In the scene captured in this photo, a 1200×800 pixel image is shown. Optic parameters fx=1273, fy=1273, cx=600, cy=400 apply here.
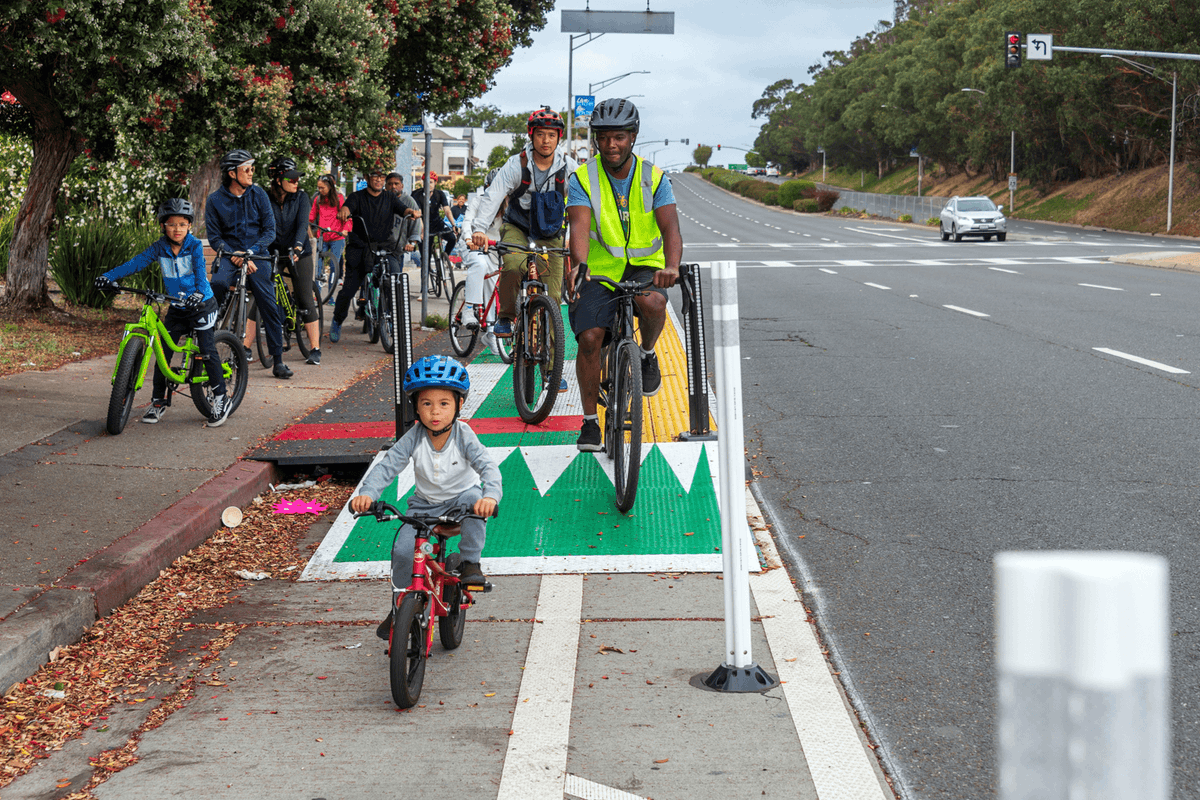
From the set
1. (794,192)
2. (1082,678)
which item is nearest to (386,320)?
(1082,678)

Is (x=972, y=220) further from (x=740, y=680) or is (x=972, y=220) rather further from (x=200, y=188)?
(x=740, y=680)

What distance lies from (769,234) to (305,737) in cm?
5100

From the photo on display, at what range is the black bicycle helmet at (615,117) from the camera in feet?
21.0

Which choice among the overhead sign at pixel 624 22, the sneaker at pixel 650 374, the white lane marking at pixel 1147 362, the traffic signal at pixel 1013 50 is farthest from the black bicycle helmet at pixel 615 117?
the traffic signal at pixel 1013 50

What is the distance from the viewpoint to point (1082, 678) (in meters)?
0.91

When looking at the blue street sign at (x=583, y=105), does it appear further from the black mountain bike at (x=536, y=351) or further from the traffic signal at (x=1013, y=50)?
the black mountain bike at (x=536, y=351)

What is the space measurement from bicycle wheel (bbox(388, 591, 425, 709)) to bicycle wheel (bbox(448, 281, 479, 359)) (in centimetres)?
774

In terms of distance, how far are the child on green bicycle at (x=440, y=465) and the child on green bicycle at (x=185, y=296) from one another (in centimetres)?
419

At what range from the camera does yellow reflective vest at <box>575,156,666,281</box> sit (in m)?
6.69

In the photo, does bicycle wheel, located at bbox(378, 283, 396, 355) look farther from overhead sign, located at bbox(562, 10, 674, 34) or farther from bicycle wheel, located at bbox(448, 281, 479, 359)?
overhead sign, located at bbox(562, 10, 674, 34)

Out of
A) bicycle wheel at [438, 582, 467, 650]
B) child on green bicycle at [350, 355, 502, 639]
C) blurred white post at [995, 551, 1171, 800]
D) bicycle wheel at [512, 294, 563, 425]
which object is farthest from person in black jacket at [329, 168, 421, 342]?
blurred white post at [995, 551, 1171, 800]

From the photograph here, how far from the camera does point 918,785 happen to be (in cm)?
343

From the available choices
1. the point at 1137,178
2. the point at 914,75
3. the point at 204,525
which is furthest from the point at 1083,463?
the point at 914,75

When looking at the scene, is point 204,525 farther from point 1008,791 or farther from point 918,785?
point 1008,791
